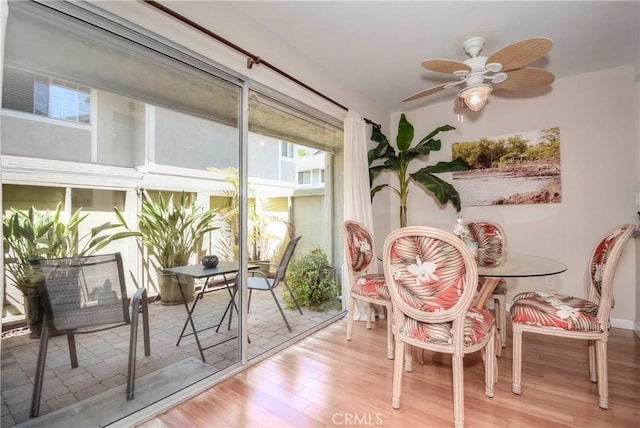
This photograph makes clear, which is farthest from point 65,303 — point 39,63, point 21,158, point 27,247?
point 39,63

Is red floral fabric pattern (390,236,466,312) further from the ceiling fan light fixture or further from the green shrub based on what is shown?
the green shrub

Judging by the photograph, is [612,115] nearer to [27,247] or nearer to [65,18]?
[65,18]

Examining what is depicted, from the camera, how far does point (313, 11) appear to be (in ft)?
6.96

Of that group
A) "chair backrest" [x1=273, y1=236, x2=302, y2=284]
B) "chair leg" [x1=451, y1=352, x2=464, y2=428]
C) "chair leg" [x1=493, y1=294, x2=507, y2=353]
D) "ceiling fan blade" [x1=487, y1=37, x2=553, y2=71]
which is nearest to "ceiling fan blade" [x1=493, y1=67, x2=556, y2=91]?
"ceiling fan blade" [x1=487, y1=37, x2=553, y2=71]

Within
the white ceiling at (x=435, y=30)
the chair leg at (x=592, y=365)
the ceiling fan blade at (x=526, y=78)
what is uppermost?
the white ceiling at (x=435, y=30)

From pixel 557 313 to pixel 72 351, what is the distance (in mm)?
2680

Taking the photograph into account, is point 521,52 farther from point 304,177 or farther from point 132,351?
point 132,351

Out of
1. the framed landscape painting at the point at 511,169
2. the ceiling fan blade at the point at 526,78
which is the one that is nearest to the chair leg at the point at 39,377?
the ceiling fan blade at the point at 526,78

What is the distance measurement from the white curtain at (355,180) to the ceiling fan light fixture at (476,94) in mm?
1170

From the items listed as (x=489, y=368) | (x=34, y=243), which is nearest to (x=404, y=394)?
(x=489, y=368)

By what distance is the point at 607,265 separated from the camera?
1.68 m

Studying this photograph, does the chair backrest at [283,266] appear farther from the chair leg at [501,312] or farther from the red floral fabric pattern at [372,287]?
the chair leg at [501,312]

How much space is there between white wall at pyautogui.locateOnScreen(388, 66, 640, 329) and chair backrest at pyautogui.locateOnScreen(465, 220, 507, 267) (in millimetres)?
1000

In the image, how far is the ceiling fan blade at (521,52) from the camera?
1.78 metres
